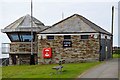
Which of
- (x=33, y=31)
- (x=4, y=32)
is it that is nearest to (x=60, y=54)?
(x=33, y=31)

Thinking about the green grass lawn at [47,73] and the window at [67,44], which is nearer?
the green grass lawn at [47,73]

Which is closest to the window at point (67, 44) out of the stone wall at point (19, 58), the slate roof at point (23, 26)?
the slate roof at point (23, 26)

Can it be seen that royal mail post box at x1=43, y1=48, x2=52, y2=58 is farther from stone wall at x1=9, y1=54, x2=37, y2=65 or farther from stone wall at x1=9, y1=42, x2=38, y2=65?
stone wall at x1=9, y1=54, x2=37, y2=65

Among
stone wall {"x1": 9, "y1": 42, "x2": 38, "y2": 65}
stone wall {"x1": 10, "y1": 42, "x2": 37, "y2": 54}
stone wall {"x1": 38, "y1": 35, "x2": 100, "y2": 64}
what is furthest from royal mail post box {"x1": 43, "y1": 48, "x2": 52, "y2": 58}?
stone wall {"x1": 10, "y1": 42, "x2": 37, "y2": 54}

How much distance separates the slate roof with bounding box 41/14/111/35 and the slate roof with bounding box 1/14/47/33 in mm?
4498

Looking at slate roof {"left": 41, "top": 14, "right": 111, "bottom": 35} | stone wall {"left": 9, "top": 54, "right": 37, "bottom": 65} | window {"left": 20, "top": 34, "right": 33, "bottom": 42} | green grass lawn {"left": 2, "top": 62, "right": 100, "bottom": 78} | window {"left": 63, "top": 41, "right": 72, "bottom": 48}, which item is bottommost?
green grass lawn {"left": 2, "top": 62, "right": 100, "bottom": 78}

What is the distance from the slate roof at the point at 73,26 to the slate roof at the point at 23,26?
450cm

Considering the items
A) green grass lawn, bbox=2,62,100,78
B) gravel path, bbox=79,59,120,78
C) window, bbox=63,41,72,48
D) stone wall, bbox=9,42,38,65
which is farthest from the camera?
stone wall, bbox=9,42,38,65

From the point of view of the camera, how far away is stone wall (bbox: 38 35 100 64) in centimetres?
4088

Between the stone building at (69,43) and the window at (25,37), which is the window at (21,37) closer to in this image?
the window at (25,37)

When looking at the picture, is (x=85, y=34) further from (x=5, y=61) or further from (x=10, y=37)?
(x=5, y=61)

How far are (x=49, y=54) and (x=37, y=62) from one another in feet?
11.2

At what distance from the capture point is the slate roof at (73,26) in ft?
137

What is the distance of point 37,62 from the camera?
147 ft
